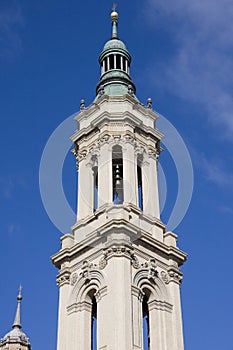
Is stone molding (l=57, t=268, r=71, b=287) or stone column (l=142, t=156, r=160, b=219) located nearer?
stone molding (l=57, t=268, r=71, b=287)

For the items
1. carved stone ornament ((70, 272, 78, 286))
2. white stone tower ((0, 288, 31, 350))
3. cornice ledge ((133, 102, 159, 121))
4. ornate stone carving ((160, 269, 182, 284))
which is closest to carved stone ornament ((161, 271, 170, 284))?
ornate stone carving ((160, 269, 182, 284))

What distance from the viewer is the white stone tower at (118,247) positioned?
44625 mm

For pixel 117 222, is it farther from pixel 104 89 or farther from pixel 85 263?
pixel 104 89

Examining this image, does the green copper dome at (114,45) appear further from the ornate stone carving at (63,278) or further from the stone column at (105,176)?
the ornate stone carving at (63,278)

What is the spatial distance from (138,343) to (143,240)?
6.96m

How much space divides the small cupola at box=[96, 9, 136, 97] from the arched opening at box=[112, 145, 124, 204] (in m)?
5.62

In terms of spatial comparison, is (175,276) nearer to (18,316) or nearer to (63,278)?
(63,278)

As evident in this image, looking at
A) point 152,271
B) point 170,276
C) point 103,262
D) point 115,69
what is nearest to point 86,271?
point 103,262

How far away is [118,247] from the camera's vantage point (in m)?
45.9

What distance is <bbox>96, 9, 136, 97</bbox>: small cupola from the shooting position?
57969 mm

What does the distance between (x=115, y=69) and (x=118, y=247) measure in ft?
61.1

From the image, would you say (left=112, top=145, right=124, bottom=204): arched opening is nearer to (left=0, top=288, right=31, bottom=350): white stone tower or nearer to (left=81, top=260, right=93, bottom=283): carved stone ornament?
(left=81, top=260, right=93, bottom=283): carved stone ornament

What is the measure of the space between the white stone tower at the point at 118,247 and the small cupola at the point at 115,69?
2.59ft

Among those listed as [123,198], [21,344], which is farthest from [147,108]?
[21,344]
